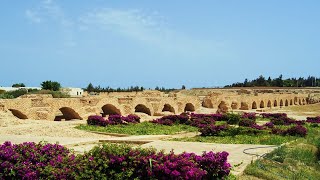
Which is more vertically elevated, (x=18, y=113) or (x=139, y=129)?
(x=18, y=113)

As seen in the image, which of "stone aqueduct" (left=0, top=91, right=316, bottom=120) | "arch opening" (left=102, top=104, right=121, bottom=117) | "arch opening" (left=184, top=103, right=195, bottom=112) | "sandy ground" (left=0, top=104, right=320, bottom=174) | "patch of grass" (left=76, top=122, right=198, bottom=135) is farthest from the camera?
"arch opening" (left=184, top=103, right=195, bottom=112)

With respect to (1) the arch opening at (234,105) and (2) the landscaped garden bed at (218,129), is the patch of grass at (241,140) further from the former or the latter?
(1) the arch opening at (234,105)

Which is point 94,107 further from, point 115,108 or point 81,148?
point 81,148

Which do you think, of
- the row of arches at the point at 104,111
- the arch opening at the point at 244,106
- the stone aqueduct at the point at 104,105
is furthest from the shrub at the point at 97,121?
the arch opening at the point at 244,106

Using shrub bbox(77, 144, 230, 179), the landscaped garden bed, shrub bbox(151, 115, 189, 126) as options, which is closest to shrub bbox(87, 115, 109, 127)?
the landscaped garden bed

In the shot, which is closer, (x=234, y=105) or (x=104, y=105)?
(x=104, y=105)

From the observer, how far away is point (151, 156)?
259 inches

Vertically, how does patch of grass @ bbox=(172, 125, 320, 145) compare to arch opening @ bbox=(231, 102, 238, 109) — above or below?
below

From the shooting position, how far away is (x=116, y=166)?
21.6 feet

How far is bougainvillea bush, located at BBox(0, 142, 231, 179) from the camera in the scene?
20.6ft

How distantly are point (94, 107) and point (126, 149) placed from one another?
19018 millimetres

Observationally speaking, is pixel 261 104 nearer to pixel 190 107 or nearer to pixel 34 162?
pixel 190 107

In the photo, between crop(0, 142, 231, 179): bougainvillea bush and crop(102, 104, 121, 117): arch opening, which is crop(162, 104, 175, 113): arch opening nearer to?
crop(102, 104, 121, 117): arch opening

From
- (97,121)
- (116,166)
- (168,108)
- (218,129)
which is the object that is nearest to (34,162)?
(116,166)
